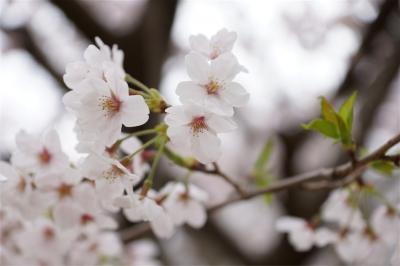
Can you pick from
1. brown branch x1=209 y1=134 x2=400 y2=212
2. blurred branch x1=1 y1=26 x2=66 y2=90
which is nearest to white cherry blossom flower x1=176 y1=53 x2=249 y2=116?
brown branch x1=209 y1=134 x2=400 y2=212

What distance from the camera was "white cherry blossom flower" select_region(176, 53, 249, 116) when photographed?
605mm

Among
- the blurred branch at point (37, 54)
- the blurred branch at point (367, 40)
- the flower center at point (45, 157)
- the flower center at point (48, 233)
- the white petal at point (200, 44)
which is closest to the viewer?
the white petal at point (200, 44)

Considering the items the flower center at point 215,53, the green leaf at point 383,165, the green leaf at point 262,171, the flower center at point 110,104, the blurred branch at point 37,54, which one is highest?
the blurred branch at point 37,54

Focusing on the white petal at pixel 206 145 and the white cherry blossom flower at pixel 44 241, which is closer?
the white petal at pixel 206 145

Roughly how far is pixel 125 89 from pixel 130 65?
148cm

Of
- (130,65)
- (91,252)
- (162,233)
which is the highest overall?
(130,65)

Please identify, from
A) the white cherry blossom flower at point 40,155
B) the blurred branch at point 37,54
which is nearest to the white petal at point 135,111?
the white cherry blossom flower at point 40,155

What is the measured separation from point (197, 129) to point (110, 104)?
13 cm

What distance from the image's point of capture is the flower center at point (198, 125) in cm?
62

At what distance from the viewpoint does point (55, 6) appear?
6.21 feet

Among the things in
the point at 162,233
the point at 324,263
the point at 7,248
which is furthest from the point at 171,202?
the point at 324,263

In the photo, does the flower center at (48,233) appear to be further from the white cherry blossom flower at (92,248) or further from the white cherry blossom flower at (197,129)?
the white cherry blossom flower at (197,129)

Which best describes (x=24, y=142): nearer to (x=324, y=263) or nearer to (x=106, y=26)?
(x=106, y=26)

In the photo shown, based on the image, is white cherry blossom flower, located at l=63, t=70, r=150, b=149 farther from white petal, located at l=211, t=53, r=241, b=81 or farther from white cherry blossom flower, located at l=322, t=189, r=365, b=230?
white cherry blossom flower, located at l=322, t=189, r=365, b=230
